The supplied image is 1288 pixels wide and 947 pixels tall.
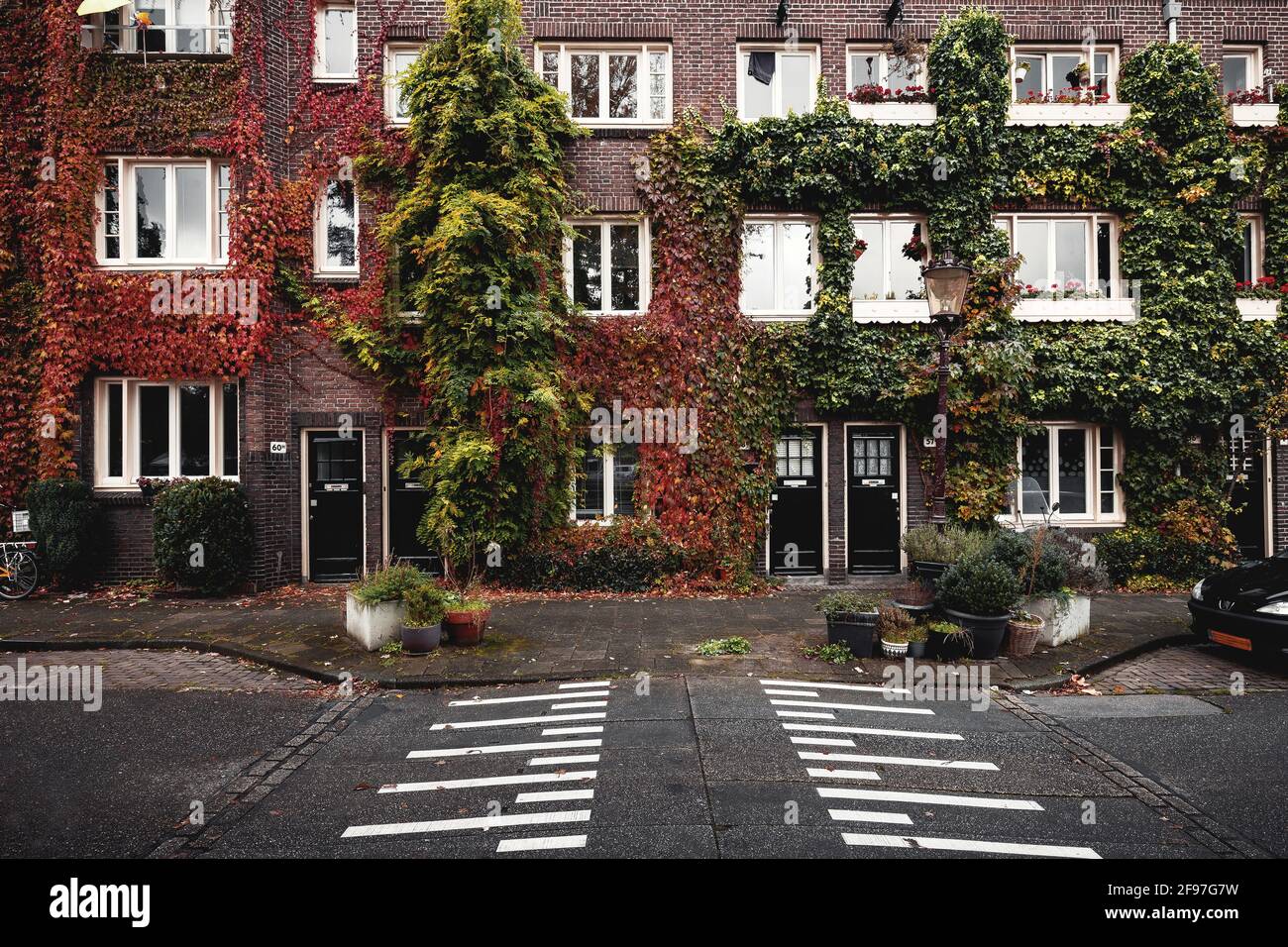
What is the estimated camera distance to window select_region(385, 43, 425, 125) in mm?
13227

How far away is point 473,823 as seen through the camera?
438 cm

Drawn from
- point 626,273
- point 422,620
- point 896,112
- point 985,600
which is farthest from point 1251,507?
point 422,620

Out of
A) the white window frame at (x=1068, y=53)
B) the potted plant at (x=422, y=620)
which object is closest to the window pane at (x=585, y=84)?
the white window frame at (x=1068, y=53)

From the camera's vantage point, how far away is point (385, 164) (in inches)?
508

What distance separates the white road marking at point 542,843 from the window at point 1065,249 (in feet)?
45.0

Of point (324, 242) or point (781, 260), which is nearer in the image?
point (324, 242)

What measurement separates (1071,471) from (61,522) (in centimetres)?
1834

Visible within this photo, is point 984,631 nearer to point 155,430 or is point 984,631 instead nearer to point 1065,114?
point 1065,114

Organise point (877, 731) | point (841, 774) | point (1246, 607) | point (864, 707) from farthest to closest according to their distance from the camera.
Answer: point (1246, 607)
point (864, 707)
point (877, 731)
point (841, 774)

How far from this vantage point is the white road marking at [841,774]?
509 cm

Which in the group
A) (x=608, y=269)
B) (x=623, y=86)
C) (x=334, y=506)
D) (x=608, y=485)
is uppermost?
(x=623, y=86)

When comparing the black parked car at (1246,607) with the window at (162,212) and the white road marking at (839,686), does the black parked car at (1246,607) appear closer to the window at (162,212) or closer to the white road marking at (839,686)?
the white road marking at (839,686)

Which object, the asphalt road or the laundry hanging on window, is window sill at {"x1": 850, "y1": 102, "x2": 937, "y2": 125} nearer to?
the laundry hanging on window
